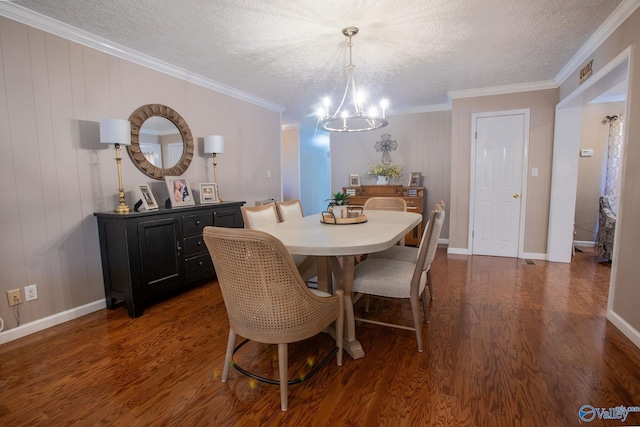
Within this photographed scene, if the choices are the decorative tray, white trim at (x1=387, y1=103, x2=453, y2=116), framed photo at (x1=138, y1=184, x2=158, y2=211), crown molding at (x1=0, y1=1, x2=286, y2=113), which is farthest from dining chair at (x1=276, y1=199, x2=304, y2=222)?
white trim at (x1=387, y1=103, x2=453, y2=116)

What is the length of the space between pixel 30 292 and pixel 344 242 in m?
2.33

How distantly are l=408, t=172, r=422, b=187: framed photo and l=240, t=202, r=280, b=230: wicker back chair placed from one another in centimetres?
308

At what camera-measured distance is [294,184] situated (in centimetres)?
643

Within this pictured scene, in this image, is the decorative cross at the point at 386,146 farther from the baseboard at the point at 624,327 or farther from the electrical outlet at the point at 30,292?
the electrical outlet at the point at 30,292

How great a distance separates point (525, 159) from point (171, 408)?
4.49 meters

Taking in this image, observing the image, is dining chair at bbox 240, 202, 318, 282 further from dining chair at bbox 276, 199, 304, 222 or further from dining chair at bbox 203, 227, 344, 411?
dining chair at bbox 203, 227, 344, 411

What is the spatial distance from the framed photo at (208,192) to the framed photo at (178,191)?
0.24m

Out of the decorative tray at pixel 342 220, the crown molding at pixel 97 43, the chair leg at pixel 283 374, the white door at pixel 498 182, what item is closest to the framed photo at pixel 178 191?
the crown molding at pixel 97 43

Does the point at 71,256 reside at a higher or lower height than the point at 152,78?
lower

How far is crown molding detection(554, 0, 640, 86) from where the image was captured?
80.7 inches

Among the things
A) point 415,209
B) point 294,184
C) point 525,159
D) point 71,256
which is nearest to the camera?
point 71,256

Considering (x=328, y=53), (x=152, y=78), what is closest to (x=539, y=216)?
(x=328, y=53)

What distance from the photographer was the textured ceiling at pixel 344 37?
6.80 feet

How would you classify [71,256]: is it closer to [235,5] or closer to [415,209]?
[235,5]
